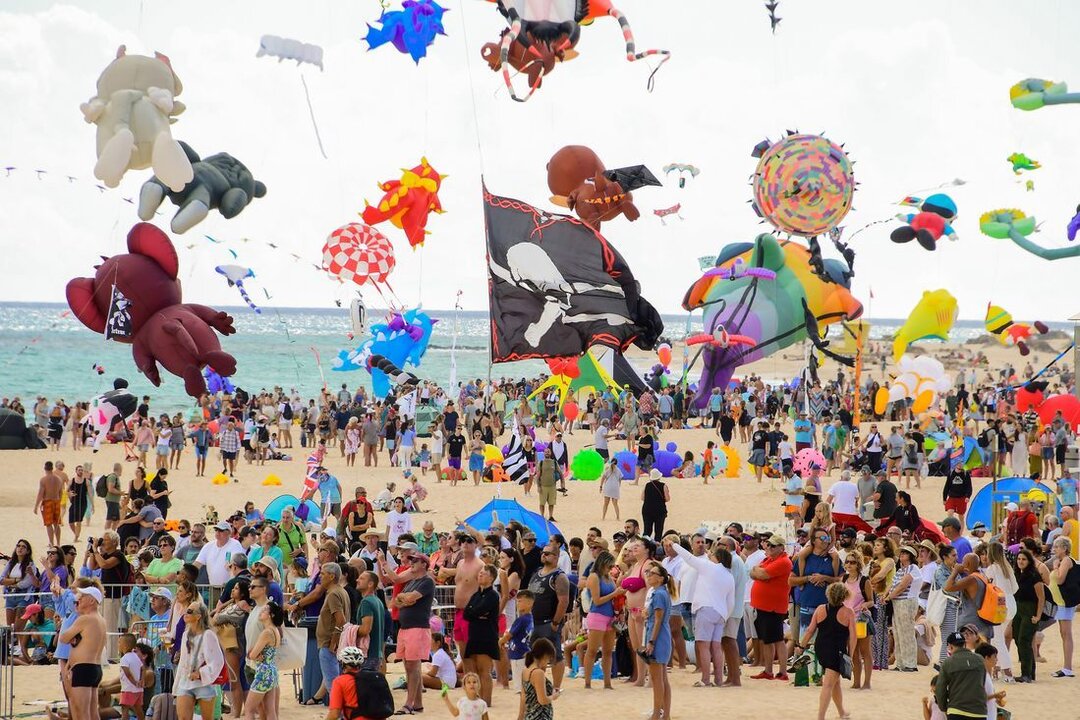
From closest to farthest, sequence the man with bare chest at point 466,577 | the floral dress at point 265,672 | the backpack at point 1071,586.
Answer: the floral dress at point 265,672 → the man with bare chest at point 466,577 → the backpack at point 1071,586

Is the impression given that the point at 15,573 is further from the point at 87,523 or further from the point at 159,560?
the point at 87,523

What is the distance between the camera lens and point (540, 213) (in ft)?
54.1

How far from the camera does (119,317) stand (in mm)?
17141

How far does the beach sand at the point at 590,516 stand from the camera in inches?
416

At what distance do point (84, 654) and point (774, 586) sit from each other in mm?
5199

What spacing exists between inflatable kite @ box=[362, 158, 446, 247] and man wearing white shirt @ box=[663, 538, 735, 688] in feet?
45.5

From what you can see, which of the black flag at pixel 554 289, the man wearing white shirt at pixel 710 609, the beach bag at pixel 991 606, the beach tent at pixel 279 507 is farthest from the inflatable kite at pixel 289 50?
the beach bag at pixel 991 606

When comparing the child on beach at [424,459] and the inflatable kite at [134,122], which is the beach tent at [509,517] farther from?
the child on beach at [424,459]

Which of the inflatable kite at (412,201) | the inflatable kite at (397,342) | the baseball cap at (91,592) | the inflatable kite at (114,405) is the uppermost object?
the inflatable kite at (412,201)

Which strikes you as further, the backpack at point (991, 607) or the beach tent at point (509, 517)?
the beach tent at point (509, 517)

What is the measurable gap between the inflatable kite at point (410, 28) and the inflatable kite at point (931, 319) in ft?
43.2

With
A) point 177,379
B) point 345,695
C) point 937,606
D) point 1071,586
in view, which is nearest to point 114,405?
point 937,606

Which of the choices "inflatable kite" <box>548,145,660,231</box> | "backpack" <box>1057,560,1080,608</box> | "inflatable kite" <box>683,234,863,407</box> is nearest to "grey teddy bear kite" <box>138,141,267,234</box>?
"inflatable kite" <box>548,145,660,231</box>

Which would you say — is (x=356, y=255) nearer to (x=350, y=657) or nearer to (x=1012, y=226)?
(x=1012, y=226)
